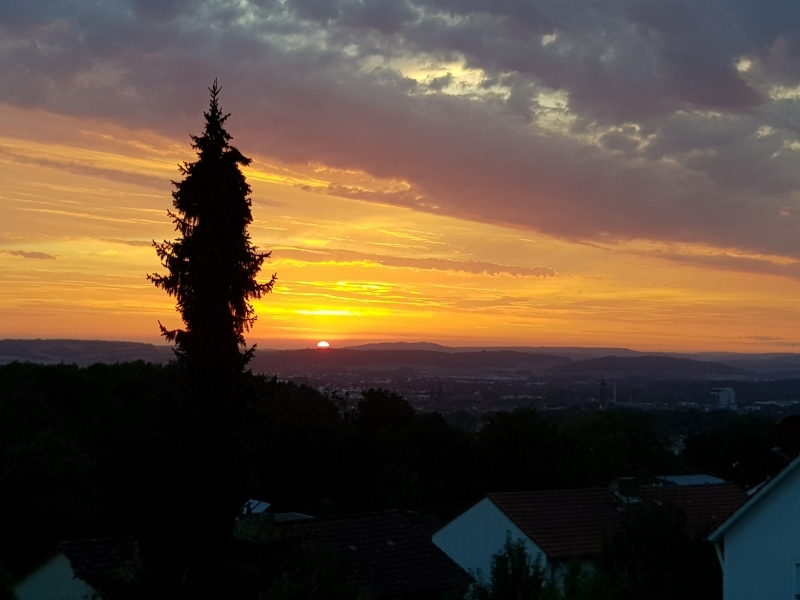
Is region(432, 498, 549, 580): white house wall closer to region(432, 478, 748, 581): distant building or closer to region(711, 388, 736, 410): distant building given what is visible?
region(432, 478, 748, 581): distant building

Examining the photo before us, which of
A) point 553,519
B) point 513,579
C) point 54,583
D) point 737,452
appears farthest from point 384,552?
point 737,452

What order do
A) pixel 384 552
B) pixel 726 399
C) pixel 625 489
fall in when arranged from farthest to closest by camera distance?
1. pixel 726 399
2. pixel 625 489
3. pixel 384 552

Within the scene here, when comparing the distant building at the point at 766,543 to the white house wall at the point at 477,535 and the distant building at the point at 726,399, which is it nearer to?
the white house wall at the point at 477,535

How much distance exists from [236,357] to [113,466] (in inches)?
1155

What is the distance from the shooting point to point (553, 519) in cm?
3027

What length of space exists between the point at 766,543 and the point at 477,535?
14745 millimetres

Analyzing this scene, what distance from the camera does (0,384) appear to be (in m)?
44.0

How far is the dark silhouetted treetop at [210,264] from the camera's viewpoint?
17016 mm

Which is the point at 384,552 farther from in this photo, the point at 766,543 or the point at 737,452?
the point at 737,452

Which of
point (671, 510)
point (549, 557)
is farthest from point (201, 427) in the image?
point (549, 557)

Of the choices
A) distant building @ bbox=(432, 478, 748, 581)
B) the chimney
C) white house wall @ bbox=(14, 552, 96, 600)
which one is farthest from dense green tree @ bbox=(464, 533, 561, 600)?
the chimney

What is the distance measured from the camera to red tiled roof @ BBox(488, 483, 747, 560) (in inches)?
1123

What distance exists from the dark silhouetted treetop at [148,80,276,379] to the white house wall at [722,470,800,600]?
10.0 metres

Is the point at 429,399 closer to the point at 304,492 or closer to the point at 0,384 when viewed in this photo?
the point at 304,492
